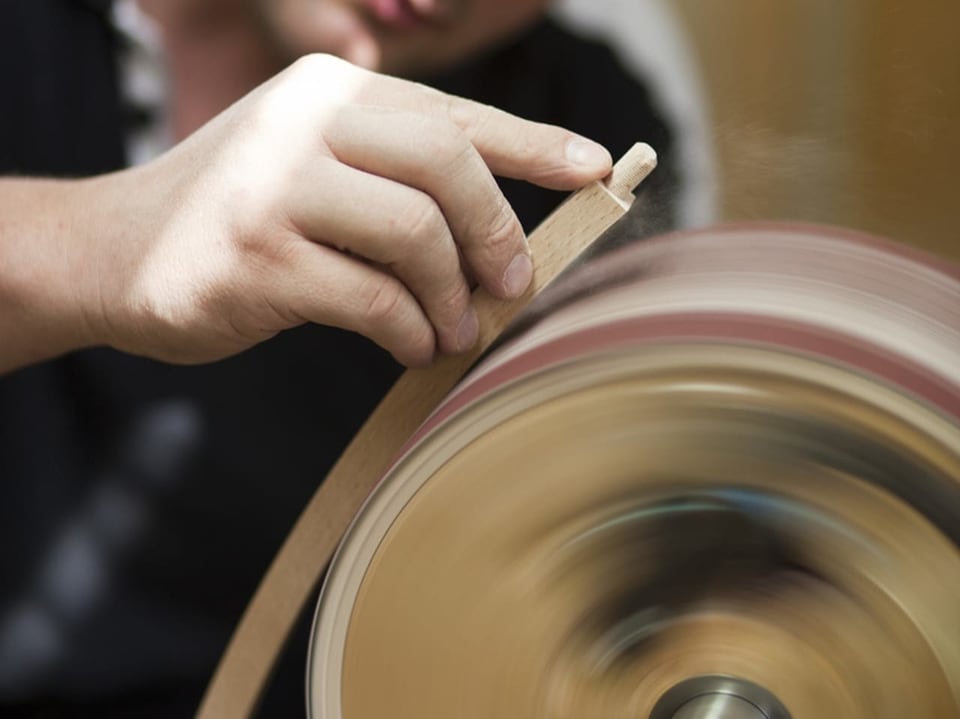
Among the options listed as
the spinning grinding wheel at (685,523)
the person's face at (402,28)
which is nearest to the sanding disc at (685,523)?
the spinning grinding wheel at (685,523)

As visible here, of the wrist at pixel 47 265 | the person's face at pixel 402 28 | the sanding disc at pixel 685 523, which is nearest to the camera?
the sanding disc at pixel 685 523

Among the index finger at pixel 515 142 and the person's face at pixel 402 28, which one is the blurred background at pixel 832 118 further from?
the person's face at pixel 402 28

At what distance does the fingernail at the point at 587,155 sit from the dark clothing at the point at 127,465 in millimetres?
358

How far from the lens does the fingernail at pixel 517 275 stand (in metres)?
0.47

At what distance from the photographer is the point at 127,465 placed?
84 centimetres

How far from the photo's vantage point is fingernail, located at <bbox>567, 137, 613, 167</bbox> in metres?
0.46

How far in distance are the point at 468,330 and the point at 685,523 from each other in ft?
0.43

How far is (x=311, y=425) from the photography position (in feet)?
2.77

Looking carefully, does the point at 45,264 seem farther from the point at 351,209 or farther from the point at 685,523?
the point at 685,523

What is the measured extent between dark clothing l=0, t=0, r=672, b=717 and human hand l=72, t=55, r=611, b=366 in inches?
12.9

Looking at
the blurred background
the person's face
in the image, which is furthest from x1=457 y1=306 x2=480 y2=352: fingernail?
the person's face

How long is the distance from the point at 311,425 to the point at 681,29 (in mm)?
437

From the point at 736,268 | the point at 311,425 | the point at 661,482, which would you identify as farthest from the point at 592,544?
the point at 311,425

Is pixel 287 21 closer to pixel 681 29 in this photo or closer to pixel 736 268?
pixel 681 29
